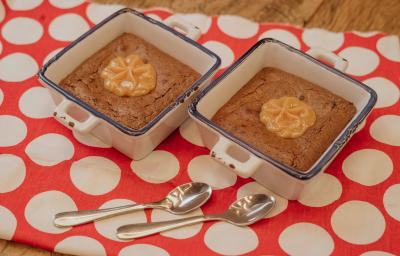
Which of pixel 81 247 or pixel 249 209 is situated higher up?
pixel 249 209

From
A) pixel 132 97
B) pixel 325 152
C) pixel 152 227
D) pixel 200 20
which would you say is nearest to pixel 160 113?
pixel 132 97

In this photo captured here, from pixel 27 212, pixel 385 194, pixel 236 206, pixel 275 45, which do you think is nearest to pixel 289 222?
pixel 236 206

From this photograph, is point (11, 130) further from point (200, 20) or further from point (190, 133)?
point (200, 20)

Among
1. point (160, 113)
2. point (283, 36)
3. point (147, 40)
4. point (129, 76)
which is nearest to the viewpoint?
point (160, 113)

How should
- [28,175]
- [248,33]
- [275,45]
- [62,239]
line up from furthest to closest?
[248,33] → [275,45] → [28,175] → [62,239]

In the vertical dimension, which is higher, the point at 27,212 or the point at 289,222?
the point at 289,222

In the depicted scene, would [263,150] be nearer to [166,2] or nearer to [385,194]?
[385,194]
